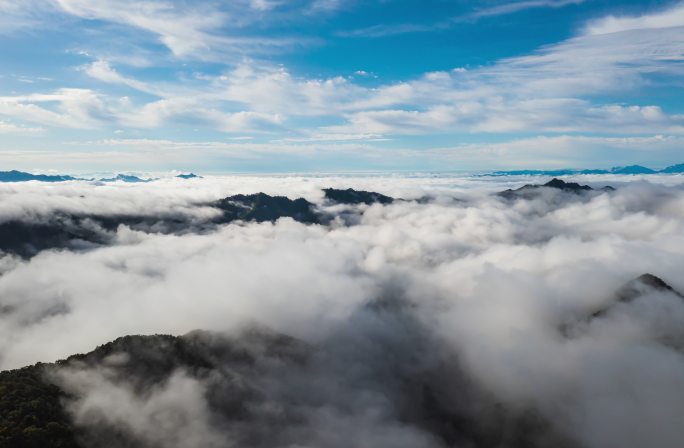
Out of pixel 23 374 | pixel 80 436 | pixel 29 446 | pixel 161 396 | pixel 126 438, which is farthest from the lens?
pixel 161 396

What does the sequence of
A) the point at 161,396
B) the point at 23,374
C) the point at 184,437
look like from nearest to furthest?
the point at 23,374 < the point at 184,437 < the point at 161,396

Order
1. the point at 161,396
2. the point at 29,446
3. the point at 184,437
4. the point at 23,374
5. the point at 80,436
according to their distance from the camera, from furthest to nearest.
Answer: the point at 161,396 → the point at 184,437 → the point at 23,374 → the point at 80,436 → the point at 29,446

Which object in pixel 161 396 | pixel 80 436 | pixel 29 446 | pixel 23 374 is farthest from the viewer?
pixel 161 396

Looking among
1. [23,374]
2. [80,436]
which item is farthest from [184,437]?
[23,374]

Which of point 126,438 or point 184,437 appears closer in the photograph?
point 126,438

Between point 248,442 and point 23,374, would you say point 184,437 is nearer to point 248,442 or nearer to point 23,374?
point 248,442

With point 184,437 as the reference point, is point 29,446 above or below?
above

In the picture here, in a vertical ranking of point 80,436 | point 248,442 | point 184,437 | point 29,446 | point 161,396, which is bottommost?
point 248,442

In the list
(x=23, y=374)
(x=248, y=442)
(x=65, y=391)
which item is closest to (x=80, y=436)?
(x=65, y=391)

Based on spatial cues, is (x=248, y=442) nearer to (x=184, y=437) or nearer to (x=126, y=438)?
(x=184, y=437)
